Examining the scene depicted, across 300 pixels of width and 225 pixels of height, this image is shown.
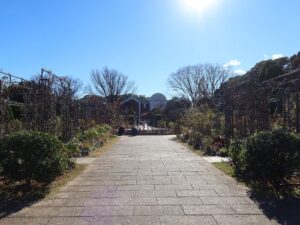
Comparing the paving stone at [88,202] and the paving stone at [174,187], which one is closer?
the paving stone at [88,202]

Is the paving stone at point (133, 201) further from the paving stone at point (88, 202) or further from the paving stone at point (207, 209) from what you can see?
the paving stone at point (207, 209)

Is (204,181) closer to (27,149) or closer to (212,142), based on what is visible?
(27,149)

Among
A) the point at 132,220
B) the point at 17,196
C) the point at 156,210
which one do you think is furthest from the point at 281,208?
the point at 17,196

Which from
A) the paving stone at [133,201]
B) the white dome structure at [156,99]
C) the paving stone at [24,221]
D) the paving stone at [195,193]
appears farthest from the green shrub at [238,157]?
the white dome structure at [156,99]

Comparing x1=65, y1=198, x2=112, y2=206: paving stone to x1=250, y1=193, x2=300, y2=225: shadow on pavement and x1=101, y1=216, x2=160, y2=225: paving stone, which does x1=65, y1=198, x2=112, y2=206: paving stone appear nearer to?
x1=101, y1=216, x2=160, y2=225: paving stone

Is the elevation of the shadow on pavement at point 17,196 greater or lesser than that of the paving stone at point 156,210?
greater

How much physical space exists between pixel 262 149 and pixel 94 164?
6.49 meters

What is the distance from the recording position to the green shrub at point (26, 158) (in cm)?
857

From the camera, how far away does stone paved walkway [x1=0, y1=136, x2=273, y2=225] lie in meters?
6.54

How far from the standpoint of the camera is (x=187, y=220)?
6484 millimetres

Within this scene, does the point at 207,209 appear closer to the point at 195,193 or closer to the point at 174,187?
the point at 195,193

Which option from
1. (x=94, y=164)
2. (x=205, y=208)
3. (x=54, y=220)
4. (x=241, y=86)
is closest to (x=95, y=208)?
(x=54, y=220)

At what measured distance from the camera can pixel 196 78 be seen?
2360 inches

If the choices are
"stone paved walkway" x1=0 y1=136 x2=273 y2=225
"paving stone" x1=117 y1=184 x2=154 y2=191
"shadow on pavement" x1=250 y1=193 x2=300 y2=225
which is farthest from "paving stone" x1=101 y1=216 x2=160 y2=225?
"paving stone" x1=117 y1=184 x2=154 y2=191
